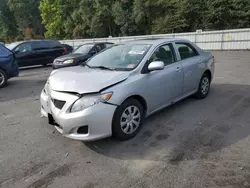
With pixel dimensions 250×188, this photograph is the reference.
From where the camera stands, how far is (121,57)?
12.3 ft

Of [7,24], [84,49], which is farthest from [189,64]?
[7,24]

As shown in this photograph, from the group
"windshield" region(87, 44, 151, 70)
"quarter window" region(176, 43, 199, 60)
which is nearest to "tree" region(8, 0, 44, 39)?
"windshield" region(87, 44, 151, 70)

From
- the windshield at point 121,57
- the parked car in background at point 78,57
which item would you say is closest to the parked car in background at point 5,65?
the parked car in background at point 78,57

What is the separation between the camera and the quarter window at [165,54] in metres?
3.64

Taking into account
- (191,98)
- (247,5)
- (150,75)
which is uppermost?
(247,5)

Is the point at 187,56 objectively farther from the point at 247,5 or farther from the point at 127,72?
the point at 247,5

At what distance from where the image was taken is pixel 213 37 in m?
16.8

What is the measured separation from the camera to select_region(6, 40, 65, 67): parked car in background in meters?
10.8

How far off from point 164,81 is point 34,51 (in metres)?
9.77

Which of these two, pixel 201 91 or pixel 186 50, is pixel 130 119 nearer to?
pixel 186 50

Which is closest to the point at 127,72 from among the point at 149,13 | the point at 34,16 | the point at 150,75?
the point at 150,75

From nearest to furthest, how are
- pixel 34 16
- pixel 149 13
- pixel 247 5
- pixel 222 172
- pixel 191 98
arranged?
1. pixel 222 172
2. pixel 191 98
3. pixel 247 5
4. pixel 149 13
5. pixel 34 16

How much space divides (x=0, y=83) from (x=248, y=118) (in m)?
7.61

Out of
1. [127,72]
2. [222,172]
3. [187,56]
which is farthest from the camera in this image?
[187,56]
